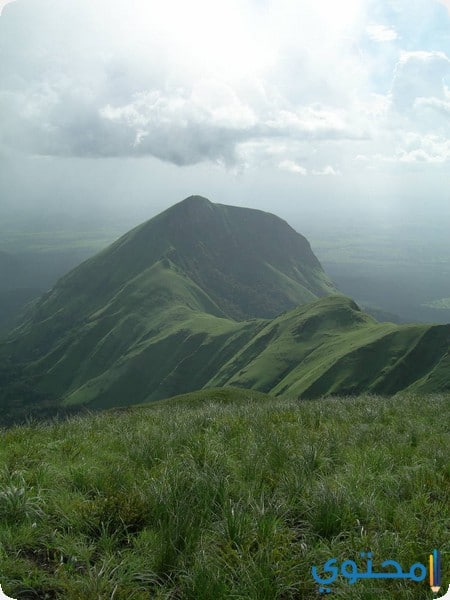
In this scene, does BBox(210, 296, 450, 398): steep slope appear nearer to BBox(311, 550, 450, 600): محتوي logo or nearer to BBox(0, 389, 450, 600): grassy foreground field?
BBox(0, 389, 450, 600): grassy foreground field

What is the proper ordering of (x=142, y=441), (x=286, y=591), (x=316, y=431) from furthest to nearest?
1. (x=316, y=431)
2. (x=142, y=441)
3. (x=286, y=591)

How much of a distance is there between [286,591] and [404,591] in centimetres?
117

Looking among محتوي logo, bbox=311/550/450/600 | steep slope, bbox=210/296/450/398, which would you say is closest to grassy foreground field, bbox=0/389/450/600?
محتوي logo, bbox=311/550/450/600

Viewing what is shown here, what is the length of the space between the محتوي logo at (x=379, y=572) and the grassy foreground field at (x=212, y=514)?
3.1 inches

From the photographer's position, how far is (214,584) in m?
4.55

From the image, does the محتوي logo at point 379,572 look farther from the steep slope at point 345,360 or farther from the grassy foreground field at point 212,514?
the steep slope at point 345,360

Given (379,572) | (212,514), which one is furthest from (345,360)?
(379,572)

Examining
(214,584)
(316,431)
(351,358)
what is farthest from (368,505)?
(351,358)

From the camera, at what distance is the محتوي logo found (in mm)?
4633

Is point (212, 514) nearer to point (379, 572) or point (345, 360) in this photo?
point (379, 572)

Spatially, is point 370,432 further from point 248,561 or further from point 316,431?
point 248,561

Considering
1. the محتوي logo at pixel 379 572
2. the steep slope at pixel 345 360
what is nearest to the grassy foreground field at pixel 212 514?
the محتوي logo at pixel 379 572

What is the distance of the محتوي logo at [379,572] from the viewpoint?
15.2 feet

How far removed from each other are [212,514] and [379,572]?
7.03ft
